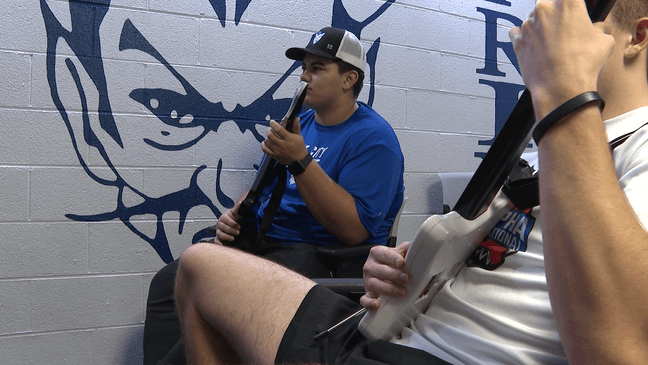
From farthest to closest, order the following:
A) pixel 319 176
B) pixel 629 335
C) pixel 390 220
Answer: pixel 390 220 → pixel 319 176 → pixel 629 335

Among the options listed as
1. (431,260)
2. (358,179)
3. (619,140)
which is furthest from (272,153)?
(619,140)

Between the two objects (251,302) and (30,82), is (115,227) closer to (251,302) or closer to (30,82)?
(30,82)

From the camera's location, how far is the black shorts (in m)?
0.67

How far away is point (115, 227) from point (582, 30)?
1.78 meters

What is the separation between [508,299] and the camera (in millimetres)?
641

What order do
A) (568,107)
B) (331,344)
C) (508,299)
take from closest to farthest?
(568,107) < (508,299) < (331,344)

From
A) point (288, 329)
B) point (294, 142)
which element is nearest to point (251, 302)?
point (288, 329)

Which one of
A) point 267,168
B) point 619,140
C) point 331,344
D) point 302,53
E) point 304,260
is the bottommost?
point 304,260

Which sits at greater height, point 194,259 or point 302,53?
point 302,53

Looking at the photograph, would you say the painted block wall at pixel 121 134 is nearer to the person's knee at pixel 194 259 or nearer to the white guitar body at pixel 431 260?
the person's knee at pixel 194 259

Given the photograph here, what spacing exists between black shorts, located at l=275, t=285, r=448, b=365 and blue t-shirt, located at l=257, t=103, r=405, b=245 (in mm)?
683

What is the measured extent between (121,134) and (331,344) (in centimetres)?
147

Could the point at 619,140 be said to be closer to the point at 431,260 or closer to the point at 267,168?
the point at 431,260

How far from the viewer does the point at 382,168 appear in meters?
1.52
